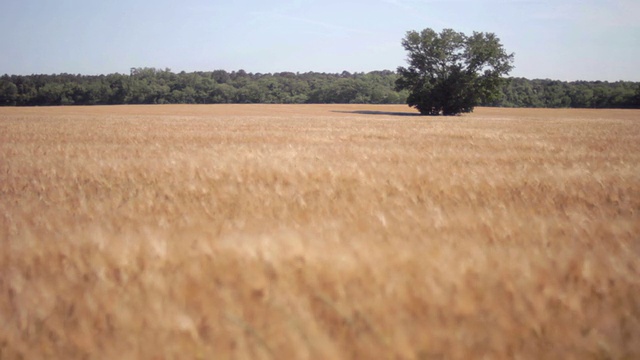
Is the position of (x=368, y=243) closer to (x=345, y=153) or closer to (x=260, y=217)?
(x=260, y=217)

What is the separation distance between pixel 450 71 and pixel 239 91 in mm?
52793

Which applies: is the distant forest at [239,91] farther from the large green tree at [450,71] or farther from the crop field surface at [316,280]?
the crop field surface at [316,280]

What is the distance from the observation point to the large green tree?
44375 mm

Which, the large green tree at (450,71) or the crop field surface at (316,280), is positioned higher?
the large green tree at (450,71)

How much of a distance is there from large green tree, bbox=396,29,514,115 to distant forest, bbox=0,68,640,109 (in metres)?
16.1

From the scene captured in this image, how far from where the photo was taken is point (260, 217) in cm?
279

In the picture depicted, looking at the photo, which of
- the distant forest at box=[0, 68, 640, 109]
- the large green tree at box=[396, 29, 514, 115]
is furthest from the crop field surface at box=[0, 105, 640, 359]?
the distant forest at box=[0, 68, 640, 109]

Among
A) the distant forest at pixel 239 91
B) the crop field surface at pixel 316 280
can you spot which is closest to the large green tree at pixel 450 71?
the distant forest at pixel 239 91

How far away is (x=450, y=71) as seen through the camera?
153 feet

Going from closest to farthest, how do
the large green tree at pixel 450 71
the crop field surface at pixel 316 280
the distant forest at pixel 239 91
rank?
the crop field surface at pixel 316 280 < the large green tree at pixel 450 71 < the distant forest at pixel 239 91

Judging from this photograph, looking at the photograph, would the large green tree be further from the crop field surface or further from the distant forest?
the crop field surface

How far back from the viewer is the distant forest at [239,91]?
7112cm

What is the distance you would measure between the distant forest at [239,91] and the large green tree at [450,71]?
16.1 metres

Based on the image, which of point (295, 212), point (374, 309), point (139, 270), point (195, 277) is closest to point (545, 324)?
point (374, 309)
